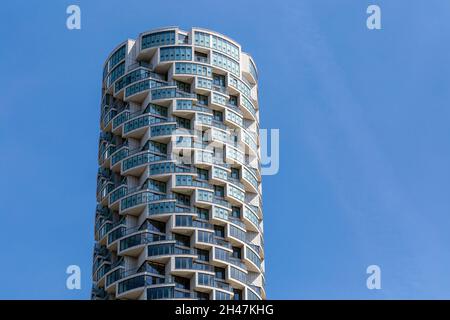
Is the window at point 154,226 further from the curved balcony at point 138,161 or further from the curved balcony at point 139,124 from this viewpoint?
the curved balcony at point 139,124

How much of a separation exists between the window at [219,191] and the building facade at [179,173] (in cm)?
15

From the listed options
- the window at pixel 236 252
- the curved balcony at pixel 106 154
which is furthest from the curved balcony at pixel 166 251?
the curved balcony at pixel 106 154

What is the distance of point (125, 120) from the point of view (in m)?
172

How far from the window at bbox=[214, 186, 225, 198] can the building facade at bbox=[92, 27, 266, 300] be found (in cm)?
15

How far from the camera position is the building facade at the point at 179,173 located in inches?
6220

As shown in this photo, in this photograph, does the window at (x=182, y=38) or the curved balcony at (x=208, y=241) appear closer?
the curved balcony at (x=208, y=241)

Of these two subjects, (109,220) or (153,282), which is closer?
(153,282)

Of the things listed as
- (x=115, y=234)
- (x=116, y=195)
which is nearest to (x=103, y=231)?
(x=115, y=234)

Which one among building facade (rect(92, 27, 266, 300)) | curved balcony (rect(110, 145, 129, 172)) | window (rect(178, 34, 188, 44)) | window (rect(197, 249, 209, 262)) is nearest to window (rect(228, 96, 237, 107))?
building facade (rect(92, 27, 266, 300))

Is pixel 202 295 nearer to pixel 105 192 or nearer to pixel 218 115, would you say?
pixel 105 192
